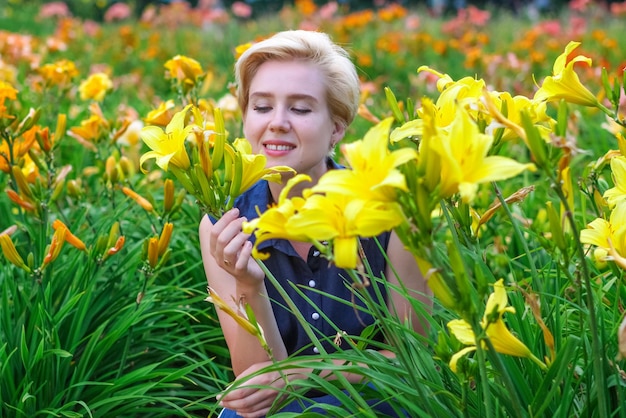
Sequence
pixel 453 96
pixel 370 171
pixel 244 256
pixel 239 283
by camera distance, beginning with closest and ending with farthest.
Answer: pixel 370 171 → pixel 453 96 → pixel 244 256 → pixel 239 283

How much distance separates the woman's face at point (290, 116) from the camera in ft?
6.54

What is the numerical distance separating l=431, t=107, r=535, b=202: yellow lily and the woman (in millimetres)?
950

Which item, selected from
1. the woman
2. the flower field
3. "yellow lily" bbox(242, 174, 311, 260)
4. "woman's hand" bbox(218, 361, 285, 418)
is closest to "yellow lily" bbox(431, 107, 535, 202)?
the flower field

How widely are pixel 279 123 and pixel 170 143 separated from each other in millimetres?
579

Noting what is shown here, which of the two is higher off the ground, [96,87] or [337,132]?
[337,132]

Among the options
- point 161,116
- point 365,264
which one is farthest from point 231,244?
point 161,116

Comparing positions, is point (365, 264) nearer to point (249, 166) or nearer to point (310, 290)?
point (249, 166)

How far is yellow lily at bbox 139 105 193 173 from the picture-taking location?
4.58 feet

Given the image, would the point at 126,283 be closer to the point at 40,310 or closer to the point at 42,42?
the point at 40,310

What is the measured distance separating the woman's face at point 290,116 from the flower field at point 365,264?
0.17 m

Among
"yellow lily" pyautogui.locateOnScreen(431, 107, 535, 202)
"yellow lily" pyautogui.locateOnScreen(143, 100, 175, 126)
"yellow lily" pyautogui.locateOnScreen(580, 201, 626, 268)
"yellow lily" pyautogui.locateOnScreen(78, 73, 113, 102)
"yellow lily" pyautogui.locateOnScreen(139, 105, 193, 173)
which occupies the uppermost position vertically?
"yellow lily" pyautogui.locateOnScreen(431, 107, 535, 202)

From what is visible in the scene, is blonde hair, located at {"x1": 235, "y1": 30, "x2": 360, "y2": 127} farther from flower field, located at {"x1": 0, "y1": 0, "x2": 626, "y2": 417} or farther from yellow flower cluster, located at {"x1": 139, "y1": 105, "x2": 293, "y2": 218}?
yellow flower cluster, located at {"x1": 139, "y1": 105, "x2": 293, "y2": 218}

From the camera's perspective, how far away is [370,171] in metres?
1.05

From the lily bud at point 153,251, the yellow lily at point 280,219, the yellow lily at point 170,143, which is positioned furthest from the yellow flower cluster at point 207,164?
the lily bud at point 153,251
